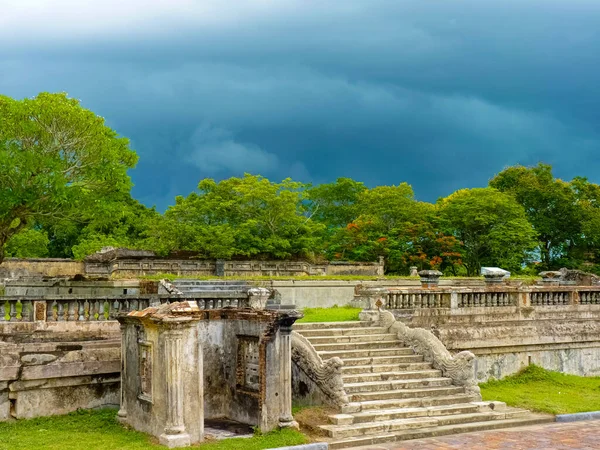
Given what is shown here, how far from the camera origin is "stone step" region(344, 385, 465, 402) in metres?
13.4

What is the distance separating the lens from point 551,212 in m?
49.4

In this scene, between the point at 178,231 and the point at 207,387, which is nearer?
the point at 207,387

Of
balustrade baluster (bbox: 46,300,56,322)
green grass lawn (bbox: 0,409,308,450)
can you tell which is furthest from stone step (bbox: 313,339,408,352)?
balustrade baluster (bbox: 46,300,56,322)

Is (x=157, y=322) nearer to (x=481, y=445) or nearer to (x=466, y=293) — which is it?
(x=481, y=445)

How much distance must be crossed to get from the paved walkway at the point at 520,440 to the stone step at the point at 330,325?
4.11 meters

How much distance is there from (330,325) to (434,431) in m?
4.06

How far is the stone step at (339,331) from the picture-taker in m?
15.3

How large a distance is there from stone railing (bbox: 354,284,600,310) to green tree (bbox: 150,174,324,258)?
55.2ft

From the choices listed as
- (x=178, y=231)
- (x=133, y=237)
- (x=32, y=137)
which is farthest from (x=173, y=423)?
(x=133, y=237)

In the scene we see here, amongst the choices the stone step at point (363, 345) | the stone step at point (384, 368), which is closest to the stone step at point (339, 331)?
the stone step at point (363, 345)

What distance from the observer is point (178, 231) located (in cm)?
3612

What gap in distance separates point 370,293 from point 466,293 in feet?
10.2

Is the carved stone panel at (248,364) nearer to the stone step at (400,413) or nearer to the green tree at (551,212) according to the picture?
the stone step at (400,413)

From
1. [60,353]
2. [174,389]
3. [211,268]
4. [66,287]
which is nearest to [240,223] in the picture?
[211,268]
